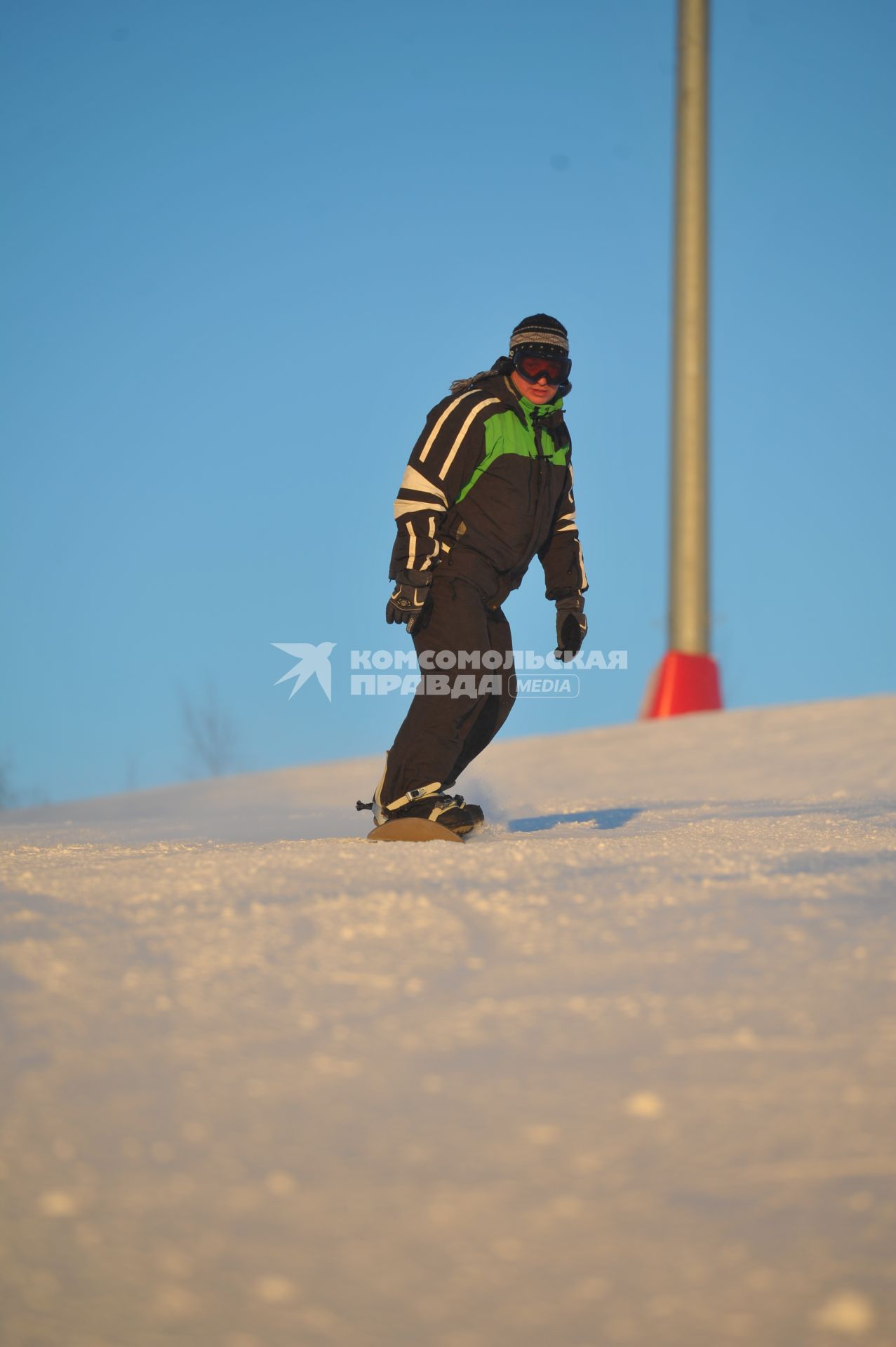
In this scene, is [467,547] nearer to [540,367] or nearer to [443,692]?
[443,692]

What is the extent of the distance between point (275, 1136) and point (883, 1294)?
2.20ft

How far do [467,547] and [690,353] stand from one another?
643 cm

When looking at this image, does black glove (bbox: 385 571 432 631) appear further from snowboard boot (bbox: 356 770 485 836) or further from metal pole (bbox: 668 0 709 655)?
metal pole (bbox: 668 0 709 655)

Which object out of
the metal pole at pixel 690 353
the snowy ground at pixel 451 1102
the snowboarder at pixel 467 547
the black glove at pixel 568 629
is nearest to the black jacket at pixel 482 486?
the snowboarder at pixel 467 547

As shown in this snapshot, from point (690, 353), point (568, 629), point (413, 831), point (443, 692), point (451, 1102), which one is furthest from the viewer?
point (690, 353)

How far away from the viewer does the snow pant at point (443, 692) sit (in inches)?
135

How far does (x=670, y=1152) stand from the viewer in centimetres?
147

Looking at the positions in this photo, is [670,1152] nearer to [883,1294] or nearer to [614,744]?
[883,1294]

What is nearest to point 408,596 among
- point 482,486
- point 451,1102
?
point 482,486

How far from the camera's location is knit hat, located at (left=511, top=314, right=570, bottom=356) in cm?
353

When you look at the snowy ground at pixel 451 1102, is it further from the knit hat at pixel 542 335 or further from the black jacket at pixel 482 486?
the knit hat at pixel 542 335

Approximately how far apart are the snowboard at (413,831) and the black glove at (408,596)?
0.53 m

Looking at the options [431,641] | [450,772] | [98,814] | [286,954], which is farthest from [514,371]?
[98,814]

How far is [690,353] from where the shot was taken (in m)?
9.41
